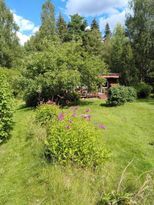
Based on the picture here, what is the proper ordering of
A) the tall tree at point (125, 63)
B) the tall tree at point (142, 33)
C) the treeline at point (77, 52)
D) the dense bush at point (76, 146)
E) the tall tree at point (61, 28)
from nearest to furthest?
the dense bush at point (76, 146) < the treeline at point (77, 52) < the tall tree at point (142, 33) < the tall tree at point (125, 63) < the tall tree at point (61, 28)

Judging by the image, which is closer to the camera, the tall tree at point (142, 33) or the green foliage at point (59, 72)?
the green foliage at point (59, 72)

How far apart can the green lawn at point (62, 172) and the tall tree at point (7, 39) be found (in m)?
24.3

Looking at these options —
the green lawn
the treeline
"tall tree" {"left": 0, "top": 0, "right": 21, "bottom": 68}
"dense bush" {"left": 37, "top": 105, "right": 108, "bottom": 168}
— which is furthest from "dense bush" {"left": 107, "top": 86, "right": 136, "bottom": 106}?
"tall tree" {"left": 0, "top": 0, "right": 21, "bottom": 68}

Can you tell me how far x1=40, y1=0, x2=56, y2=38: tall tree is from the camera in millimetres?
37938

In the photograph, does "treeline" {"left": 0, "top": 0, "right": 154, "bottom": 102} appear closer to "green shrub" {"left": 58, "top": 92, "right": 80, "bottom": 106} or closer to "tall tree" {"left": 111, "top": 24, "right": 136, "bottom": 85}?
"tall tree" {"left": 111, "top": 24, "right": 136, "bottom": 85}

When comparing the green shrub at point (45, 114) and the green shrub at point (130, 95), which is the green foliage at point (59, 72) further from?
the green shrub at point (45, 114)

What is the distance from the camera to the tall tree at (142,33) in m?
25.1

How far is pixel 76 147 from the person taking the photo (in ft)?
17.8

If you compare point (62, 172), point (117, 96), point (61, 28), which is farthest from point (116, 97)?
point (61, 28)

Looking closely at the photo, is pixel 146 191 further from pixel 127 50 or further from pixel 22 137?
pixel 127 50

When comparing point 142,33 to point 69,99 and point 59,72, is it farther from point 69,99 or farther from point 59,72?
point 59,72

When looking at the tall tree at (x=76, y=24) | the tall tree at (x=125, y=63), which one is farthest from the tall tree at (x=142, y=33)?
the tall tree at (x=76, y=24)

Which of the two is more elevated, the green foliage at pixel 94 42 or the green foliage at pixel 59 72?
the green foliage at pixel 94 42

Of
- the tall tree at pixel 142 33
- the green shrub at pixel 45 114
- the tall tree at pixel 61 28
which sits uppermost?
the tall tree at pixel 61 28
